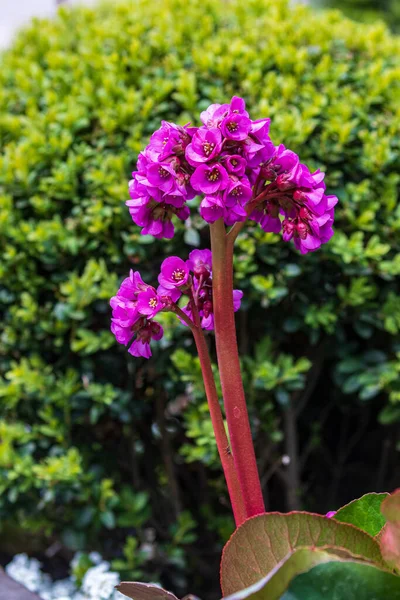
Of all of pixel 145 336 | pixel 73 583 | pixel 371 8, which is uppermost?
pixel 371 8

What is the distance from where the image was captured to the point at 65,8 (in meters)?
2.82

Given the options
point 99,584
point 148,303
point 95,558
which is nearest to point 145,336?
point 148,303

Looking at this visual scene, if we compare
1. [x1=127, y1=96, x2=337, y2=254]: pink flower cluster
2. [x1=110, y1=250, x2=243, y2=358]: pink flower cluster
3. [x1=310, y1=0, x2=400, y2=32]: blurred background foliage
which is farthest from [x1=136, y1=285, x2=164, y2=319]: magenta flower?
[x1=310, y1=0, x2=400, y2=32]: blurred background foliage

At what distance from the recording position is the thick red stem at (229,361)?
2.97ft

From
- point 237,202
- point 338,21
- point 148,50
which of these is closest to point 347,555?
point 237,202

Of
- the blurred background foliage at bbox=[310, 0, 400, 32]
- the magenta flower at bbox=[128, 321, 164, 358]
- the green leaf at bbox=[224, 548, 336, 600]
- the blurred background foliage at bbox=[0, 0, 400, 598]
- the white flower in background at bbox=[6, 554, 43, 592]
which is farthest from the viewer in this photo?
the blurred background foliage at bbox=[310, 0, 400, 32]

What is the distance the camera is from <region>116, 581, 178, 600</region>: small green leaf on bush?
86 centimetres

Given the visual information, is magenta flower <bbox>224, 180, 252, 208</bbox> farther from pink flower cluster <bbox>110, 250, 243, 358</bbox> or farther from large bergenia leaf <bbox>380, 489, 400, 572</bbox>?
large bergenia leaf <bbox>380, 489, 400, 572</bbox>

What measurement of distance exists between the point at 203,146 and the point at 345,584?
0.57 metres

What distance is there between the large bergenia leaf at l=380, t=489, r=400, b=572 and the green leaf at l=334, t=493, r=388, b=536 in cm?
13

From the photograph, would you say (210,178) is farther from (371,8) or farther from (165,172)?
(371,8)

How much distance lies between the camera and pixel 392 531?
0.76 m

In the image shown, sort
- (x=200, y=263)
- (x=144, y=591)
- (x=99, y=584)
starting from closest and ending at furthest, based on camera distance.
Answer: (x=144, y=591) < (x=200, y=263) < (x=99, y=584)

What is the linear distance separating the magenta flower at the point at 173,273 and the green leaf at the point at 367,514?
39cm
